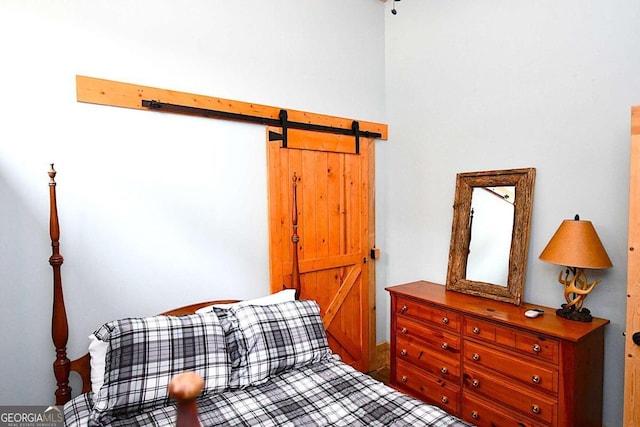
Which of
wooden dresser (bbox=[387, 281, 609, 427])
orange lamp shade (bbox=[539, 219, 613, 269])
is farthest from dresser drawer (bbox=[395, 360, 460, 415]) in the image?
orange lamp shade (bbox=[539, 219, 613, 269])

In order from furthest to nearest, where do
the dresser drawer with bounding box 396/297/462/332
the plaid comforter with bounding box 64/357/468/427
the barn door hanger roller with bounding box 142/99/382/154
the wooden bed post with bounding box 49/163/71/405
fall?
the dresser drawer with bounding box 396/297/462/332, the barn door hanger roller with bounding box 142/99/382/154, the wooden bed post with bounding box 49/163/71/405, the plaid comforter with bounding box 64/357/468/427

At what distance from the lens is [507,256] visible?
246 cm

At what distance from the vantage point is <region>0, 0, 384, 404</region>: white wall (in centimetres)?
186

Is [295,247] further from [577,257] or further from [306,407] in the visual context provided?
[577,257]

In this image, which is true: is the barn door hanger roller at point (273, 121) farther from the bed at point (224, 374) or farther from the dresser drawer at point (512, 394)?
the dresser drawer at point (512, 394)

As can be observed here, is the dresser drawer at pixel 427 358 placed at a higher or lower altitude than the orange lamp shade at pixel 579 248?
lower

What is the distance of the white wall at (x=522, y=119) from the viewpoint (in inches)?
80.9

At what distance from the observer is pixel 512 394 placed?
82.1 inches

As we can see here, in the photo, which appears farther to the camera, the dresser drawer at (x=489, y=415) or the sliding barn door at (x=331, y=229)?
the sliding barn door at (x=331, y=229)

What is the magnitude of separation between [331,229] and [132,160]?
61.7 inches

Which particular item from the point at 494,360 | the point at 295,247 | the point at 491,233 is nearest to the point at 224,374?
the point at 295,247

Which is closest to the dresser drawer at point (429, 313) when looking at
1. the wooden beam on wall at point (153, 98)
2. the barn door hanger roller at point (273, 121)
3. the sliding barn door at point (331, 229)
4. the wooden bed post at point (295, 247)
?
the sliding barn door at point (331, 229)

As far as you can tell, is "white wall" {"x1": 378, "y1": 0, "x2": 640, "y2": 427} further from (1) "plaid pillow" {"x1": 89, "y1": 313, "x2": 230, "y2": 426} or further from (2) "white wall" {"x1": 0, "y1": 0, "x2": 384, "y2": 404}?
(1) "plaid pillow" {"x1": 89, "y1": 313, "x2": 230, "y2": 426}

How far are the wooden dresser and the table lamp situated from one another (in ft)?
0.33
